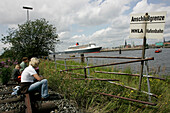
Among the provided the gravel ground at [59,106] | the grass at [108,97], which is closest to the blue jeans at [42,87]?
the gravel ground at [59,106]

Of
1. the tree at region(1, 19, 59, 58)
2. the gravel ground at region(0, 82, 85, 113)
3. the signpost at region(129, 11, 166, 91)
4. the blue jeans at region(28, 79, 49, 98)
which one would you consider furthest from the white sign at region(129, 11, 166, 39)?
the tree at region(1, 19, 59, 58)

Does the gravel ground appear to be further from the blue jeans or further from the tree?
the tree

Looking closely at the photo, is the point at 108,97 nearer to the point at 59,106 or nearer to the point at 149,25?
the point at 59,106

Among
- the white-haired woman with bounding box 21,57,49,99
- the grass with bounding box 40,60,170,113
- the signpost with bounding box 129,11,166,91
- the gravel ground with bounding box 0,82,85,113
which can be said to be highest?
the signpost with bounding box 129,11,166,91

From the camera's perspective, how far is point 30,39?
13.1m

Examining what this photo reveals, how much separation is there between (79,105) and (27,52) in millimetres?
11031

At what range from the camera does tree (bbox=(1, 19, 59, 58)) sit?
41.9 ft

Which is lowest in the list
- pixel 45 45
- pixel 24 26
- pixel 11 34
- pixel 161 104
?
pixel 161 104

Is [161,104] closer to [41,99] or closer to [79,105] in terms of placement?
[79,105]

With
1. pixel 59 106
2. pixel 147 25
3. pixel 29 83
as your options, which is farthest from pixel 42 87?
pixel 147 25

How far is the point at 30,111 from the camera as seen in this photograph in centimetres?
294

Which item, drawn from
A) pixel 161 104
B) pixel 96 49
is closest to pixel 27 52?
pixel 161 104

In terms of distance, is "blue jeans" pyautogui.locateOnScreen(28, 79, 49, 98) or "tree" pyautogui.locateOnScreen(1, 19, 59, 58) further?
"tree" pyautogui.locateOnScreen(1, 19, 59, 58)

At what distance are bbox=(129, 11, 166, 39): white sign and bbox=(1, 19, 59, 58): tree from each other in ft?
37.6
